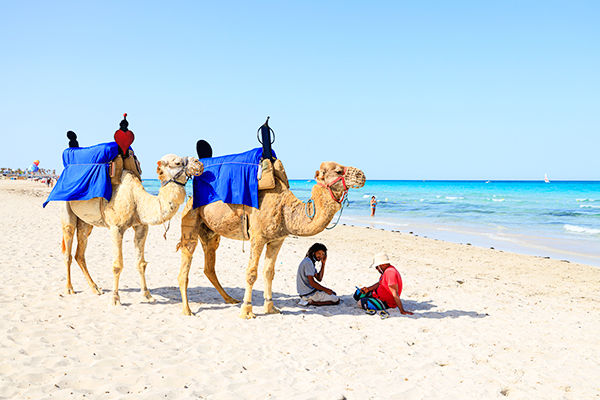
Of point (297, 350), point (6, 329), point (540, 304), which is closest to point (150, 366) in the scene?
point (297, 350)

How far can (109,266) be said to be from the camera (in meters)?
10.4

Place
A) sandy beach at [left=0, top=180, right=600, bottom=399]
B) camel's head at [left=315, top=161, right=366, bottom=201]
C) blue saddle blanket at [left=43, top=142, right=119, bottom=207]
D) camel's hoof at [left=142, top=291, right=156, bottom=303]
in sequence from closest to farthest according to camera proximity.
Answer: sandy beach at [left=0, top=180, right=600, bottom=399] → camel's head at [left=315, top=161, right=366, bottom=201] → blue saddle blanket at [left=43, top=142, right=119, bottom=207] → camel's hoof at [left=142, top=291, right=156, bottom=303]

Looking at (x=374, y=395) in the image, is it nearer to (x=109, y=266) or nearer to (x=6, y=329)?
(x=6, y=329)

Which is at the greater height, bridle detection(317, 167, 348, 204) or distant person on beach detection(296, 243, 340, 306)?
bridle detection(317, 167, 348, 204)

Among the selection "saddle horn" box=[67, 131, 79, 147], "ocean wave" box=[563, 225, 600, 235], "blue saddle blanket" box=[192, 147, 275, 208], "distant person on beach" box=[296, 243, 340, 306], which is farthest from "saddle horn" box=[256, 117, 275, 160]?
"ocean wave" box=[563, 225, 600, 235]

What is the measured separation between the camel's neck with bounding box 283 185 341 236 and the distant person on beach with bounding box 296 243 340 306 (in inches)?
52.6

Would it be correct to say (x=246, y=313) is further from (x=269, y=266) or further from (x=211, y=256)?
(x=211, y=256)

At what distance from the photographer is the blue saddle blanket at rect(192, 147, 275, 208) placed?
6411 mm

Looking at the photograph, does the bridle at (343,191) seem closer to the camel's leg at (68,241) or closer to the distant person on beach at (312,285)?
the distant person on beach at (312,285)

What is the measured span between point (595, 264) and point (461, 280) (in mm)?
7905

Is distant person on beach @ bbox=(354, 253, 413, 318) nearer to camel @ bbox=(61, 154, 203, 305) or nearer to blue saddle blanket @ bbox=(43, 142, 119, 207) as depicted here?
camel @ bbox=(61, 154, 203, 305)

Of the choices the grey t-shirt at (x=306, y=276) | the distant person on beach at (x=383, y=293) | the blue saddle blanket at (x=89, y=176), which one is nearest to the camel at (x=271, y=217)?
the grey t-shirt at (x=306, y=276)

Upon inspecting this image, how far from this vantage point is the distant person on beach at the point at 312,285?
764 cm

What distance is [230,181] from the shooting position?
6488 millimetres
